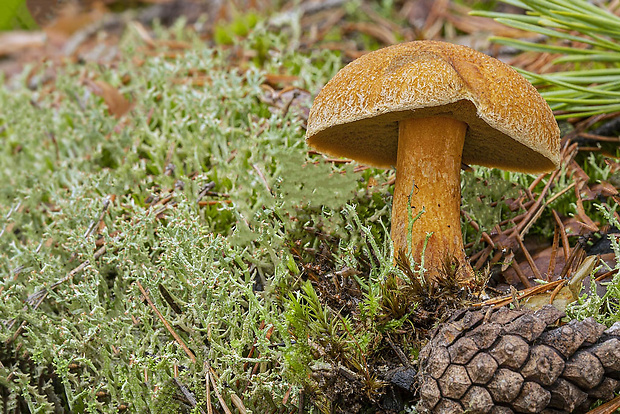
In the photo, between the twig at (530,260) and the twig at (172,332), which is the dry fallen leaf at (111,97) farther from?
the twig at (530,260)

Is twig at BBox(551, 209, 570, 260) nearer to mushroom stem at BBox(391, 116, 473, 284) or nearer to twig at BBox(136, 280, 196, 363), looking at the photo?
Result: mushroom stem at BBox(391, 116, 473, 284)

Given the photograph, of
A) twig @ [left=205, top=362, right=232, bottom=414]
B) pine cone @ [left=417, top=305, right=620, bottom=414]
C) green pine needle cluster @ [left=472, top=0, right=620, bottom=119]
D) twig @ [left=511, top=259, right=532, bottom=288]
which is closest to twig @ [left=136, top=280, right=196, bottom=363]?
twig @ [left=205, top=362, right=232, bottom=414]

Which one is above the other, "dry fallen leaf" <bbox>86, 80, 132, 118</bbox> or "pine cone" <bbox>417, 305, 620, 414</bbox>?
"dry fallen leaf" <bbox>86, 80, 132, 118</bbox>

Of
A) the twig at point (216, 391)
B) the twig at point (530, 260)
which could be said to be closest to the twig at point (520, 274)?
the twig at point (530, 260)

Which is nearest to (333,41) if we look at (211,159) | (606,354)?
(211,159)

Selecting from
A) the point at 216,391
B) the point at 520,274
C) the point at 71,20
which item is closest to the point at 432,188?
the point at 520,274

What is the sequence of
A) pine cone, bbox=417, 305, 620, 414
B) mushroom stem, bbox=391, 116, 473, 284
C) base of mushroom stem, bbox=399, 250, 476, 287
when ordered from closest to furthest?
pine cone, bbox=417, 305, 620, 414, base of mushroom stem, bbox=399, 250, 476, 287, mushroom stem, bbox=391, 116, 473, 284
